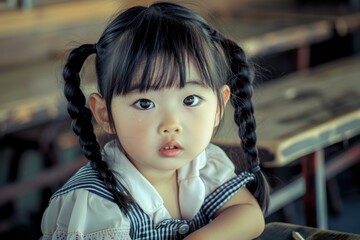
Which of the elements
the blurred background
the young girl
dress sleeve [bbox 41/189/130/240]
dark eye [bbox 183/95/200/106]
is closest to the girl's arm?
the young girl

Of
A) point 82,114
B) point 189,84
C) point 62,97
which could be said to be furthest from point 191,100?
point 62,97

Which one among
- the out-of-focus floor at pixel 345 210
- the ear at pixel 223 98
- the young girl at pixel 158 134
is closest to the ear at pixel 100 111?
the young girl at pixel 158 134

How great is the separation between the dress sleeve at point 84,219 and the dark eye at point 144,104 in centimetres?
22

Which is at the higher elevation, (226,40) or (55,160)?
(226,40)

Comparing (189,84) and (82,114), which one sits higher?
(189,84)

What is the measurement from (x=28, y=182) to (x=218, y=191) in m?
2.06

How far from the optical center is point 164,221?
1.64 m

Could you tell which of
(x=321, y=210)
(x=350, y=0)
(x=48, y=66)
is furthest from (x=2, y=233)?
(x=350, y=0)

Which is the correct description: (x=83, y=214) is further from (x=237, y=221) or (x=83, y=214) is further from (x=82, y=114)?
(x=237, y=221)

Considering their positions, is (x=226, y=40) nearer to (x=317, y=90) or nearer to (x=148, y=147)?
(x=148, y=147)

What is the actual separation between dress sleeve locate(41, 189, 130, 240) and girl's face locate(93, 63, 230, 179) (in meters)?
0.12

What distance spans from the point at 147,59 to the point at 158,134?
15 centimetres

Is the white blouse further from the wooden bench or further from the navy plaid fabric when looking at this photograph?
the wooden bench

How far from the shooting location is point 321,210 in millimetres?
3166
